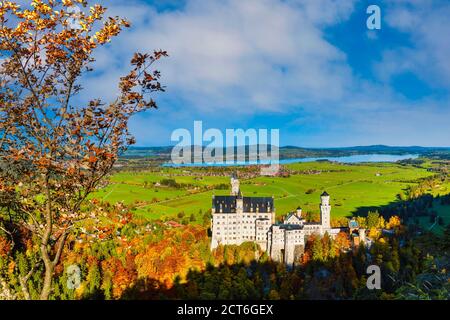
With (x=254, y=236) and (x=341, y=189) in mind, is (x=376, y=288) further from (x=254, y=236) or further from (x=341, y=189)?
(x=341, y=189)

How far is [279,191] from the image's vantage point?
9950 centimetres

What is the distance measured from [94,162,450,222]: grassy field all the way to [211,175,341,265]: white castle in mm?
14928

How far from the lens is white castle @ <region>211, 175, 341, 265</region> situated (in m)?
65.3

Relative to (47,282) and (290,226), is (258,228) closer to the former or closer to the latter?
(290,226)

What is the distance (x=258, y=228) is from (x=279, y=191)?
34.2m

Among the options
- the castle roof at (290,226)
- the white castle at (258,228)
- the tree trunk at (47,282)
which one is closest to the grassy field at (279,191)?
the castle roof at (290,226)

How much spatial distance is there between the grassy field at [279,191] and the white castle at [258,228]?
14928 millimetres

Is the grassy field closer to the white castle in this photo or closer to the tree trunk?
the white castle

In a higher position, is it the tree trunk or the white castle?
the tree trunk

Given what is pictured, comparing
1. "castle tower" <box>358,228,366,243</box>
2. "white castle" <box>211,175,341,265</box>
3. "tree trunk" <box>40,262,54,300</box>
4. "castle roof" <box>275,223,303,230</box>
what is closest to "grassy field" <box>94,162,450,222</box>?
"castle roof" <box>275,223,303,230</box>

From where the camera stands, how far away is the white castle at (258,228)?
6531 cm
